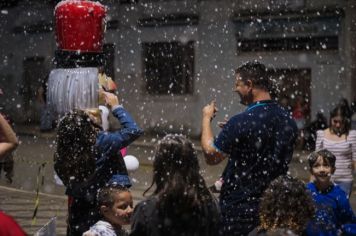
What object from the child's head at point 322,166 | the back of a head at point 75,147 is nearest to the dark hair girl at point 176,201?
the back of a head at point 75,147

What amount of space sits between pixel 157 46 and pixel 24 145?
627cm

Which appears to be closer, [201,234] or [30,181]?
[201,234]

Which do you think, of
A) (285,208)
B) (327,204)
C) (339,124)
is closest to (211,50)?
(339,124)

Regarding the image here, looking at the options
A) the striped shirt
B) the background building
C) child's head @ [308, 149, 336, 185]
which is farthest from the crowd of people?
the background building

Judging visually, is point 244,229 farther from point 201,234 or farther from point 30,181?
point 30,181

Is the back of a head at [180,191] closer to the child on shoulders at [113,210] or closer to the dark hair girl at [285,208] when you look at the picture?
the dark hair girl at [285,208]

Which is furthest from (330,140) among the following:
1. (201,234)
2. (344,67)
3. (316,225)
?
(344,67)

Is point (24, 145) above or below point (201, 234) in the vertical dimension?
below

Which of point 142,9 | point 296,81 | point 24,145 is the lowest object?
point 24,145

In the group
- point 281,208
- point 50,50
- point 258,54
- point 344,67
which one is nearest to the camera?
point 281,208

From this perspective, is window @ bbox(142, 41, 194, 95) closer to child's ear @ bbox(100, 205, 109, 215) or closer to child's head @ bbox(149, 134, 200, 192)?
child's ear @ bbox(100, 205, 109, 215)

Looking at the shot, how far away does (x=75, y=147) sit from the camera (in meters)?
4.12

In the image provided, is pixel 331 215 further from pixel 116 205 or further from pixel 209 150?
pixel 116 205

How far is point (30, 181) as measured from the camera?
1195cm
